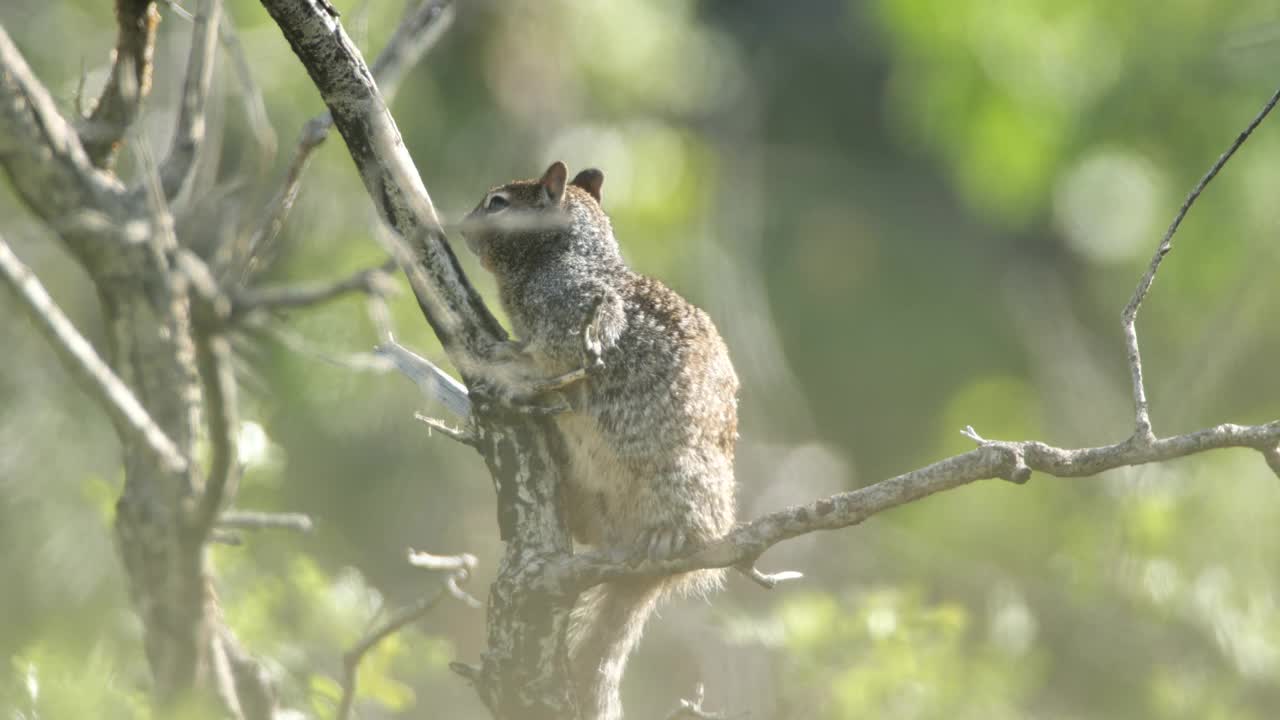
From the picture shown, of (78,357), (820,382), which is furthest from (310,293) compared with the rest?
(820,382)

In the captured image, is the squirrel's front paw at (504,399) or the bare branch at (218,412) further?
the squirrel's front paw at (504,399)

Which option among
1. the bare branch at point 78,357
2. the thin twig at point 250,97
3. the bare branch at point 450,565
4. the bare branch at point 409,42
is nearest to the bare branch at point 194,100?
the thin twig at point 250,97

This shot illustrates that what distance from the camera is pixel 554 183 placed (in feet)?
13.1

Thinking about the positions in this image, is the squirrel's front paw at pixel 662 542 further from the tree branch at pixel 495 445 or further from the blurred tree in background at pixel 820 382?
the blurred tree in background at pixel 820 382

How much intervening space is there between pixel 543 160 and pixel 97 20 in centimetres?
281

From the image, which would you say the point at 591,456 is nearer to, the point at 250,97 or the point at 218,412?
the point at 250,97

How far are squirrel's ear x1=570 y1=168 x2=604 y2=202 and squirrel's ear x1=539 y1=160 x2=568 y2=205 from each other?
41 centimetres

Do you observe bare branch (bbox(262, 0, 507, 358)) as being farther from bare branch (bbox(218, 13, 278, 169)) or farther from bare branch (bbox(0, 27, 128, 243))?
bare branch (bbox(0, 27, 128, 243))

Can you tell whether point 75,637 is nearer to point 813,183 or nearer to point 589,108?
point 589,108

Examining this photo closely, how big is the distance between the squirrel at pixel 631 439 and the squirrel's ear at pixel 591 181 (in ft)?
2.41

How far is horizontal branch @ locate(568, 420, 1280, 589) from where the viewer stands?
2291mm

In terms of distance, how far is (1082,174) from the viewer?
34.6 feet

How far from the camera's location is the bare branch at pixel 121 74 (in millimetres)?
2611

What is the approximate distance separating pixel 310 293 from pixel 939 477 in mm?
1152
